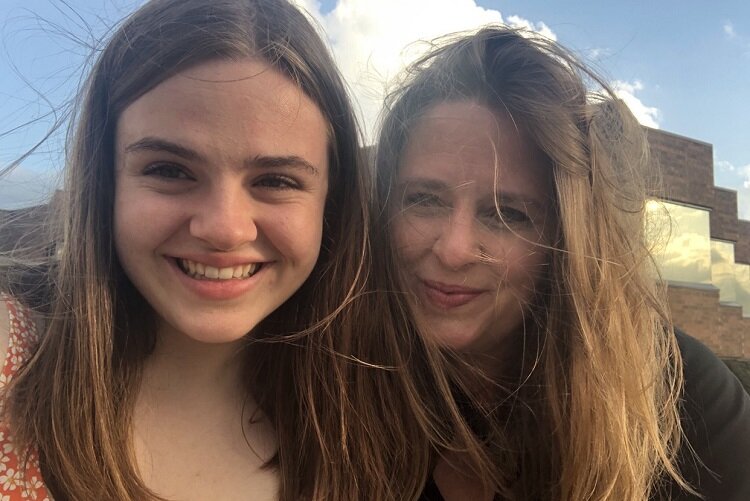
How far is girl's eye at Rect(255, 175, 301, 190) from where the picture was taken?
152 cm

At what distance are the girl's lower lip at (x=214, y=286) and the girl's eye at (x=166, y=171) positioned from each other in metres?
0.21

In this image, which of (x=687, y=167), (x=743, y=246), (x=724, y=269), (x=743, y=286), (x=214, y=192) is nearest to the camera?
(x=214, y=192)

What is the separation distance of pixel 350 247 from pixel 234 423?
616 millimetres

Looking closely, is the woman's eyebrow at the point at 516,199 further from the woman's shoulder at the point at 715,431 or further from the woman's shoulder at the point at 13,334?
the woman's shoulder at the point at 13,334

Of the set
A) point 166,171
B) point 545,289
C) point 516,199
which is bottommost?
point 545,289

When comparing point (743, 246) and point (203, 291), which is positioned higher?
point (743, 246)

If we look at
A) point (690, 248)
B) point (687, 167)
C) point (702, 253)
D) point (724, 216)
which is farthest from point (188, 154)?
point (724, 216)

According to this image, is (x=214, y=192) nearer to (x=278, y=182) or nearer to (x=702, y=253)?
(x=278, y=182)

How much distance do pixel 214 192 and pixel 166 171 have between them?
129 mm

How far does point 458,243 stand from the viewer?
1.90 meters

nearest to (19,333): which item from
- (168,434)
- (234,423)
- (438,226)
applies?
(168,434)

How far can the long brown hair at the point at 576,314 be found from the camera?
1.92 metres

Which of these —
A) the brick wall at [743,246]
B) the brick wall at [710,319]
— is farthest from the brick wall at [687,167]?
the brick wall at [743,246]

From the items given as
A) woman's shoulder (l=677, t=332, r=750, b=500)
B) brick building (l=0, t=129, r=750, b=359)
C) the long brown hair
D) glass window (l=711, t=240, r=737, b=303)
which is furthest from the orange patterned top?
glass window (l=711, t=240, r=737, b=303)
